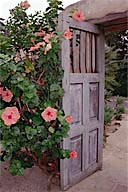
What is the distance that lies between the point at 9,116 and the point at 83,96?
0.85 metres

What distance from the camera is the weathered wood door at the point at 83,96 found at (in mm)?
2500

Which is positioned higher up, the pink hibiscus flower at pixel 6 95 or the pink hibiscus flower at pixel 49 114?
the pink hibiscus flower at pixel 6 95

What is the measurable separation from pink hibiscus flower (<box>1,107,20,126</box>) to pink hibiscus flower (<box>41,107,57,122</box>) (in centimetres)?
22

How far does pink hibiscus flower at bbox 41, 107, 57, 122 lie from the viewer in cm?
218

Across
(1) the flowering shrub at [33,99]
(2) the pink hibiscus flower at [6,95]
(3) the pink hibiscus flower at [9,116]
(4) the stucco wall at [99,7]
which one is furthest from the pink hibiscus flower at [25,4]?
(3) the pink hibiscus flower at [9,116]

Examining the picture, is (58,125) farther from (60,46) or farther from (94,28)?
(94,28)

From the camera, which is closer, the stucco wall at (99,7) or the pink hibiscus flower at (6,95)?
the pink hibiscus flower at (6,95)

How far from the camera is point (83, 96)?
8.83 ft

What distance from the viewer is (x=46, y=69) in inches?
91.4

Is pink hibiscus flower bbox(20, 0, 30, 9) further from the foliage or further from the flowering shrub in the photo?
the foliage

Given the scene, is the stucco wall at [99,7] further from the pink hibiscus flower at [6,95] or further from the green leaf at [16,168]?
the green leaf at [16,168]

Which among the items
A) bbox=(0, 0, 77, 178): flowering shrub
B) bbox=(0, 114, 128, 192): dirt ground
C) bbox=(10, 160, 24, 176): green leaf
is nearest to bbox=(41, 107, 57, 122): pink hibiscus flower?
bbox=(0, 0, 77, 178): flowering shrub

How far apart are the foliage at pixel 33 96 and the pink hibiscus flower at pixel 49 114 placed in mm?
36

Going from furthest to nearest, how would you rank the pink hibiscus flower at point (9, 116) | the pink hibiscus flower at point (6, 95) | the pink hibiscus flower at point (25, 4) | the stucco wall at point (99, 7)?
the pink hibiscus flower at point (25, 4) → the stucco wall at point (99, 7) → the pink hibiscus flower at point (6, 95) → the pink hibiscus flower at point (9, 116)
